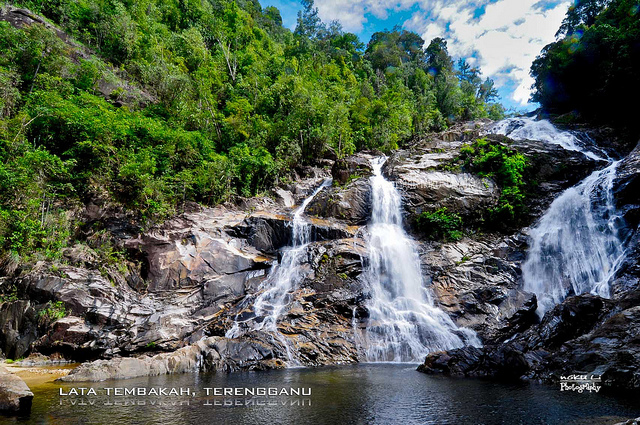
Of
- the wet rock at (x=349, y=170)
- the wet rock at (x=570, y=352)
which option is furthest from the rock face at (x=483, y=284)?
the wet rock at (x=349, y=170)

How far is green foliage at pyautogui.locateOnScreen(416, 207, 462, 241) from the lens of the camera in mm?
16792

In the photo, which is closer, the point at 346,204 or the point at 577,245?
the point at 577,245

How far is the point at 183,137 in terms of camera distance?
19.2 meters

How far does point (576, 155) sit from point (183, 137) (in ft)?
76.2

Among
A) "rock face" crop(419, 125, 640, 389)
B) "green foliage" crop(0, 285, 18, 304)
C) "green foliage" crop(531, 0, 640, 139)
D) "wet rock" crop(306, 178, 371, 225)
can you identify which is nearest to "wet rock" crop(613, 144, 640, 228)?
"rock face" crop(419, 125, 640, 389)

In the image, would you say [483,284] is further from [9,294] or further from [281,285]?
[9,294]

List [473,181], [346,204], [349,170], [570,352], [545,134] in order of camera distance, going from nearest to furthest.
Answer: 1. [570,352]
2. [473,181]
3. [346,204]
4. [349,170]
5. [545,134]

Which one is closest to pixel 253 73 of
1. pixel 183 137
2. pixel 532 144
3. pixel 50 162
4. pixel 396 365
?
pixel 183 137

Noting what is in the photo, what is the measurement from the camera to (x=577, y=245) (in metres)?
14.1

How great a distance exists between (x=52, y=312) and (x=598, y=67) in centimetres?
3436

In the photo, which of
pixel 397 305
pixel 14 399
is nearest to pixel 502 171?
pixel 397 305

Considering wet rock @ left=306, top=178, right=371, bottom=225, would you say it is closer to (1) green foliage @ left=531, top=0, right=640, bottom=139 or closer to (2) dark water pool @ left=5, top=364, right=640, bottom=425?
(2) dark water pool @ left=5, top=364, right=640, bottom=425

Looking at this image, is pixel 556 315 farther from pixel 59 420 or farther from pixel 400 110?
pixel 400 110

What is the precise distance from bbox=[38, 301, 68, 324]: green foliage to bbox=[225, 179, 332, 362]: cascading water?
6.08m
